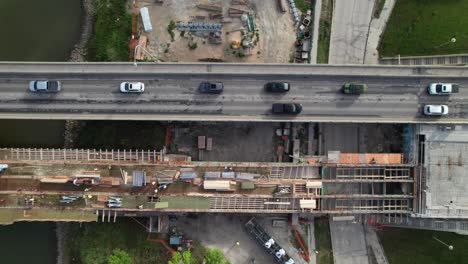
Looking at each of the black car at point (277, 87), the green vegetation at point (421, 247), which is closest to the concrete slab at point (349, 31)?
the black car at point (277, 87)

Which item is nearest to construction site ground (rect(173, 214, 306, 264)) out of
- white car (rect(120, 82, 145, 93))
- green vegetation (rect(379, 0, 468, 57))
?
white car (rect(120, 82, 145, 93))

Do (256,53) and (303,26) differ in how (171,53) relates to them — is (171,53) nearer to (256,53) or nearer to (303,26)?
(256,53)

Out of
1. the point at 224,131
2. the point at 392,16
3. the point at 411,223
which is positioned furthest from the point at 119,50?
the point at 411,223

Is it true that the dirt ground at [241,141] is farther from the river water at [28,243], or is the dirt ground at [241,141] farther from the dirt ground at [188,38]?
the river water at [28,243]

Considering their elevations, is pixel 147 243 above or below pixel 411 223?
below

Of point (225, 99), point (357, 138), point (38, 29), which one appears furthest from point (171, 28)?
point (357, 138)
